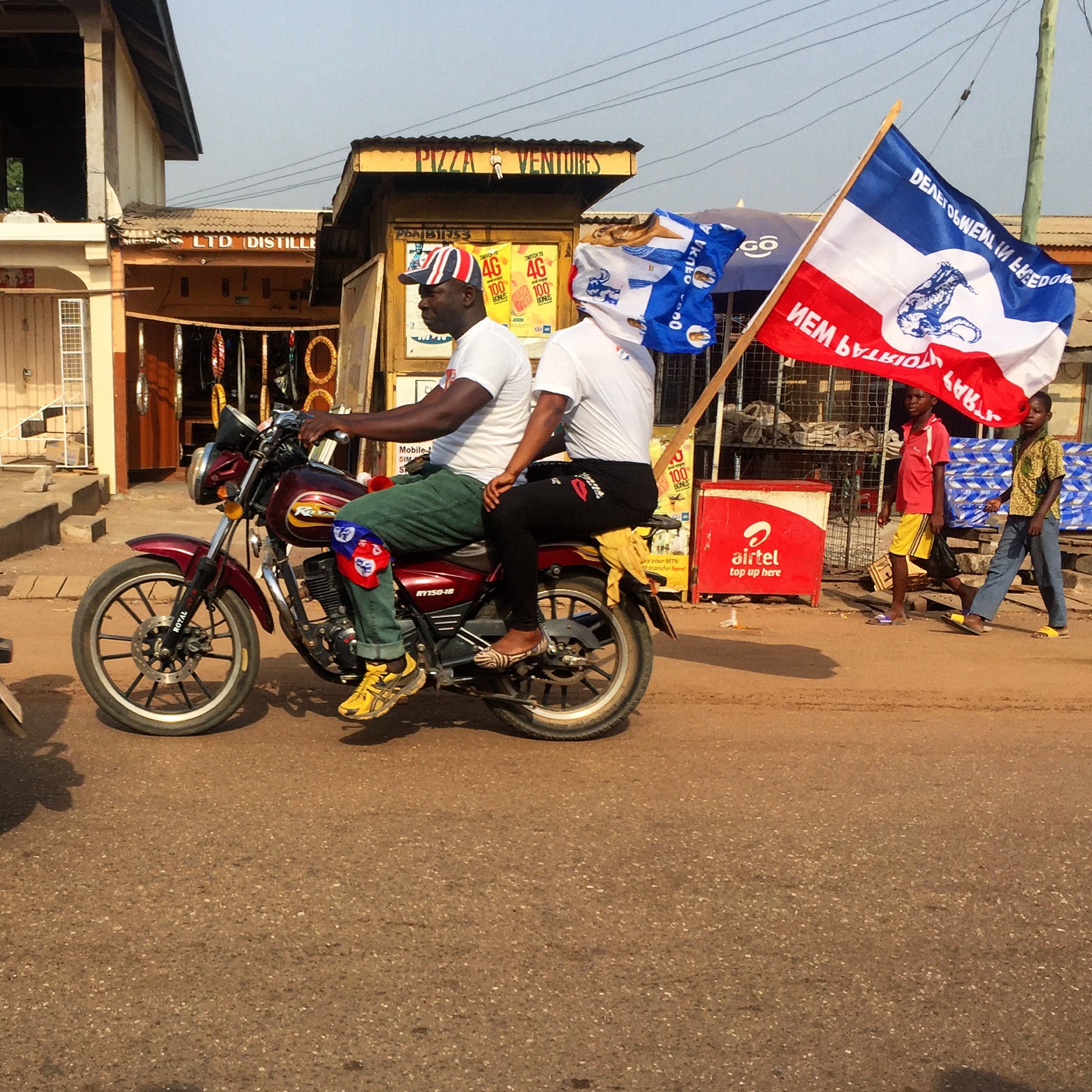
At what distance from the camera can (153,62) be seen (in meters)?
18.2

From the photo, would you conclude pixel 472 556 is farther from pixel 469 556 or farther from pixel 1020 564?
pixel 1020 564

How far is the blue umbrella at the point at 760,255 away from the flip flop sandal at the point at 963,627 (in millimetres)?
2888

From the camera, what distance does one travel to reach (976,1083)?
2.42 metres

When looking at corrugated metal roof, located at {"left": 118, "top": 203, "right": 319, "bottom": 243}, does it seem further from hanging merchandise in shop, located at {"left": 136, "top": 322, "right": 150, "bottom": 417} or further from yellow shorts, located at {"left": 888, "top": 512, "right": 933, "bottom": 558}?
yellow shorts, located at {"left": 888, "top": 512, "right": 933, "bottom": 558}

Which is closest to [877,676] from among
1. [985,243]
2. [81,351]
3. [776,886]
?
[985,243]

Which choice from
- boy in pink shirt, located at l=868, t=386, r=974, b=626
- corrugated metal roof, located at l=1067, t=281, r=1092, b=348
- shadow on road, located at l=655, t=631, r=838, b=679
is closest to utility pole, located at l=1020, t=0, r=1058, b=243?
corrugated metal roof, located at l=1067, t=281, r=1092, b=348

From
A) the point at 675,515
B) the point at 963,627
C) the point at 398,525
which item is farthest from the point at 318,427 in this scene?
the point at 963,627

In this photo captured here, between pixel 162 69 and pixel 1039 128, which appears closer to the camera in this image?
pixel 1039 128

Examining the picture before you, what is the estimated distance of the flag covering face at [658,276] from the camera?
4.86 meters

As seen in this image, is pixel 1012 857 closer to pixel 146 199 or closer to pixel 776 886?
pixel 776 886

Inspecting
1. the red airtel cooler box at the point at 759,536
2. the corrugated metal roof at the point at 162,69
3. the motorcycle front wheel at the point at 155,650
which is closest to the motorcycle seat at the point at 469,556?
the motorcycle front wheel at the point at 155,650

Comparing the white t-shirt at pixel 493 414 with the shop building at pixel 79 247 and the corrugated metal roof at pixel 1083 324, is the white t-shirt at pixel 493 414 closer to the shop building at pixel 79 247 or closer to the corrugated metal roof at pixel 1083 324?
the corrugated metal roof at pixel 1083 324

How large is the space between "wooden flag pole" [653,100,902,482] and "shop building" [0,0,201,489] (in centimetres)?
1193

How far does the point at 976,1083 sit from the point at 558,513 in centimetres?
250
